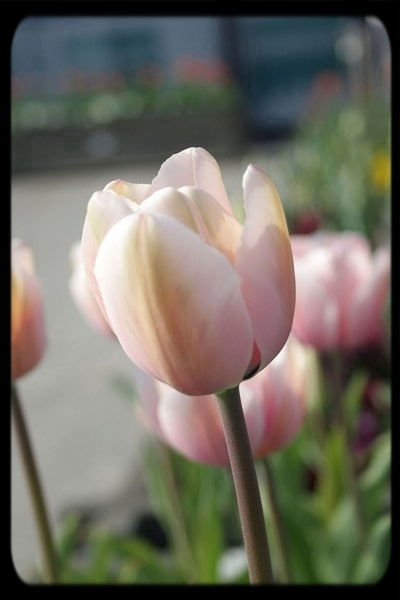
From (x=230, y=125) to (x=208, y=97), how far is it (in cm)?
28

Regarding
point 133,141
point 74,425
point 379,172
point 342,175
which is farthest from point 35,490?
point 133,141

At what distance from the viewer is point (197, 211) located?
0.72 ft

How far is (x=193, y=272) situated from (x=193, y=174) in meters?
0.03

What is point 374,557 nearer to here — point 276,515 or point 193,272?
point 276,515

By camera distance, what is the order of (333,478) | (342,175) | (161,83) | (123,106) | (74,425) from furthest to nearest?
(161,83) → (123,106) → (74,425) → (342,175) → (333,478)

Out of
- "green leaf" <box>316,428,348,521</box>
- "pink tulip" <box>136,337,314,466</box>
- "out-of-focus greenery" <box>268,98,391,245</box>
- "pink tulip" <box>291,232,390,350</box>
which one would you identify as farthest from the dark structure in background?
"pink tulip" <box>136,337,314,466</box>

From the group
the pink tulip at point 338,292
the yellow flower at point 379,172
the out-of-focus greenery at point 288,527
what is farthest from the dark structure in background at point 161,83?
the pink tulip at point 338,292

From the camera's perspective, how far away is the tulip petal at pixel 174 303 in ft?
0.72

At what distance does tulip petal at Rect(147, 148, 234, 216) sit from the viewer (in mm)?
225

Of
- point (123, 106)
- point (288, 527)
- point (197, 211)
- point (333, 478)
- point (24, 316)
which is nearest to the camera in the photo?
point (197, 211)

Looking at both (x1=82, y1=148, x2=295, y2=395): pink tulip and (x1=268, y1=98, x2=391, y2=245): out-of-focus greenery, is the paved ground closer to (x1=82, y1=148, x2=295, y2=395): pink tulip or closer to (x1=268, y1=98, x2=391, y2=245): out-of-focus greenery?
(x1=82, y1=148, x2=295, y2=395): pink tulip

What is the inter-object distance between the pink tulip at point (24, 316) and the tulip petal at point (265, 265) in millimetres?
114
